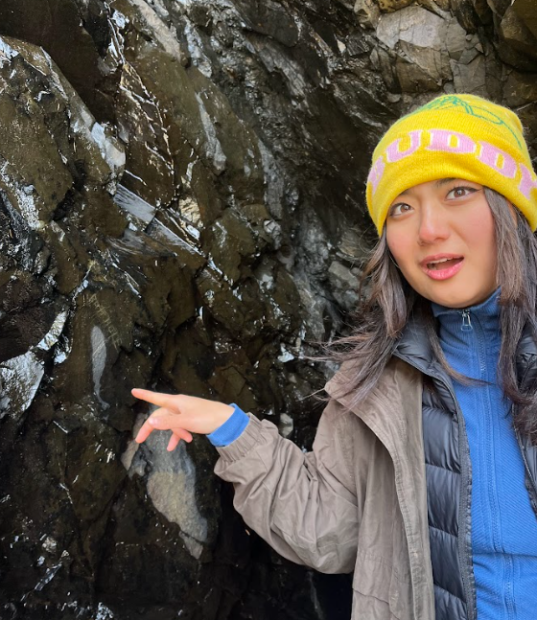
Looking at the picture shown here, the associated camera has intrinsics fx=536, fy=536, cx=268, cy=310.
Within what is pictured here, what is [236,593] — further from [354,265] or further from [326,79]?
[326,79]

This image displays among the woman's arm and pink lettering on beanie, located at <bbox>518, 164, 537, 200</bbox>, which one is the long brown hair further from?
the woman's arm

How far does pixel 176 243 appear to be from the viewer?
3.33m

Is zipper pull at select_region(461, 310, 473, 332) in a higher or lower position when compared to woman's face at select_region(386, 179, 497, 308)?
lower

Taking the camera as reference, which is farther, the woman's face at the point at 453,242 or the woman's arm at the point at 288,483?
the woman's arm at the point at 288,483

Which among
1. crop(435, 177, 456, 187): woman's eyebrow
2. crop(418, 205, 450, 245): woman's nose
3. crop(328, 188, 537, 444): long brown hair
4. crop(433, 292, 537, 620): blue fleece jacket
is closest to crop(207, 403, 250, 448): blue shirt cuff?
crop(328, 188, 537, 444): long brown hair

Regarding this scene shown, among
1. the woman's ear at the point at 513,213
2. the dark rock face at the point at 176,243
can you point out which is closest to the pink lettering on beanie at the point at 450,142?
the woman's ear at the point at 513,213

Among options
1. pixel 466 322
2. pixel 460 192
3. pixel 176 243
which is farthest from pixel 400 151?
pixel 176 243

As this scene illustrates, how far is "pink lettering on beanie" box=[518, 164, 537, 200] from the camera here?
5.66 ft

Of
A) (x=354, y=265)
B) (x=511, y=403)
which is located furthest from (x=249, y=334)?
(x=511, y=403)

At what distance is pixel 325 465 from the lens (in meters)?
1.98

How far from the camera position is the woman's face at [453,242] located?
65.9 inches

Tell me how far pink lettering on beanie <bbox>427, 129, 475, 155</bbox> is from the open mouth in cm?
33

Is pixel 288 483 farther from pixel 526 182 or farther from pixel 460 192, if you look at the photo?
pixel 526 182

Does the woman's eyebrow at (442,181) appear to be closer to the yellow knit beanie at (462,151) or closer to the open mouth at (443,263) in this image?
the yellow knit beanie at (462,151)
